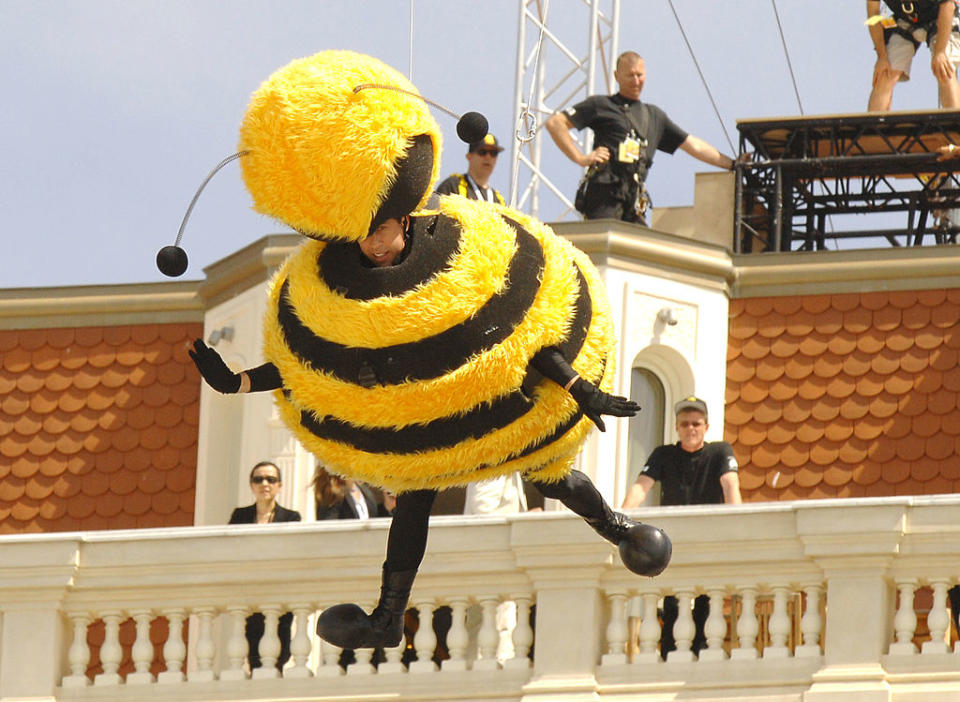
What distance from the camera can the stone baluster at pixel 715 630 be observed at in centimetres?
1080

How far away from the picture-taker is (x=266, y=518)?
11820 millimetres

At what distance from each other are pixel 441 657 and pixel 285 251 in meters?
3.48

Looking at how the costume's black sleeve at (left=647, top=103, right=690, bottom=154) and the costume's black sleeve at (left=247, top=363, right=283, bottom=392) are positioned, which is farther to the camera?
the costume's black sleeve at (left=647, top=103, right=690, bottom=154)

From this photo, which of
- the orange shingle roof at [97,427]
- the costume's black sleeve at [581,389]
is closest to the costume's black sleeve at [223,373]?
the costume's black sleeve at [581,389]

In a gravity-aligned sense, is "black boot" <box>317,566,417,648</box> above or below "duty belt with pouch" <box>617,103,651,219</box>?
below

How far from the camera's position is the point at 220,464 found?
1466 centimetres

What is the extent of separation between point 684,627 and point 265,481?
1938 millimetres

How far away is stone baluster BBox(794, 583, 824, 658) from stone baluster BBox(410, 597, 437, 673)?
148cm

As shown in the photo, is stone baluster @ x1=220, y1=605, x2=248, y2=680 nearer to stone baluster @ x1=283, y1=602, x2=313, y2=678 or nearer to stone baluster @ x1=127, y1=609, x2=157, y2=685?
stone baluster @ x1=283, y1=602, x2=313, y2=678

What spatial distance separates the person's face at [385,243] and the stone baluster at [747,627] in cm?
419

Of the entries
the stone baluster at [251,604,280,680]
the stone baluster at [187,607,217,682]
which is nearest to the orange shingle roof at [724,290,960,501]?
the stone baluster at [251,604,280,680]

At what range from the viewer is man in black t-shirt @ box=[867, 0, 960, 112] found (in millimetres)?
14141

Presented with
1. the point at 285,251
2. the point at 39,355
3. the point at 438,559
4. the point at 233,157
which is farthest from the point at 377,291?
the point at 39,355

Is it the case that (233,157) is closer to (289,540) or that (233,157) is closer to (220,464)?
(289,540)
